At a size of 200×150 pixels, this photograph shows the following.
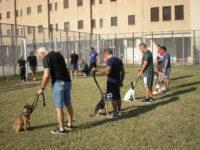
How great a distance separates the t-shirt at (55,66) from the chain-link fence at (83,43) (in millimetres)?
12868

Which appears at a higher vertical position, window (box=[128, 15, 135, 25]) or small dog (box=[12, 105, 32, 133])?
window (box=[128, 15, 135, 25])

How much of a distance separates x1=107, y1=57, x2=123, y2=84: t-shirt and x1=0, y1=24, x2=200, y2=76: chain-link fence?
1243 centimetres

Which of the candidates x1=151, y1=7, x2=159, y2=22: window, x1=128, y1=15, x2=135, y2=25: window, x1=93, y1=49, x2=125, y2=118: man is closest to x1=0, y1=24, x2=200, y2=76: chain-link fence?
x1=128, y1=15, x2=135, y2=25: window

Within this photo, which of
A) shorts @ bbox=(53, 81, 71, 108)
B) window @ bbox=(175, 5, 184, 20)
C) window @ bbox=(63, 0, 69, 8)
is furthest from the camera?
window @ bbox=(63, 0, 69, 8)

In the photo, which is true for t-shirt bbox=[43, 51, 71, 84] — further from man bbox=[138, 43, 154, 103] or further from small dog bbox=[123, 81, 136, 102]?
small dog bbox=[123, 81, 136, 102]

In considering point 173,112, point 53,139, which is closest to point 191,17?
point 173,112

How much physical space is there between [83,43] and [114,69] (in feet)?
65.9

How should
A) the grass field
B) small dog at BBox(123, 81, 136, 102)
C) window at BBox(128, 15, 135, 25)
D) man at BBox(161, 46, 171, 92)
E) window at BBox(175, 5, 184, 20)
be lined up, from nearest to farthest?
the grass field < small dog at BBox(123, 81, 136, 102) < man at BBox(161, 46, 171, 92) < window at BBox(175, 5, 184, 20) < window at BBox(128, 15, 135, 25)

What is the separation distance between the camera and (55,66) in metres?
5.00

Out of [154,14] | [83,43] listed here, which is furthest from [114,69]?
[154,14]

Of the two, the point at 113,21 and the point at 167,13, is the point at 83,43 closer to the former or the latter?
the point at 113,21

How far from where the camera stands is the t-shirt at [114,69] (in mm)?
6211

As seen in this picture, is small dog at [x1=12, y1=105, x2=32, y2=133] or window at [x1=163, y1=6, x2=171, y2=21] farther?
window at [x1=163, y1=6, x2=171, y2=21]

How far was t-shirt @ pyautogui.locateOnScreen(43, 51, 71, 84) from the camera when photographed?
4938 mm
